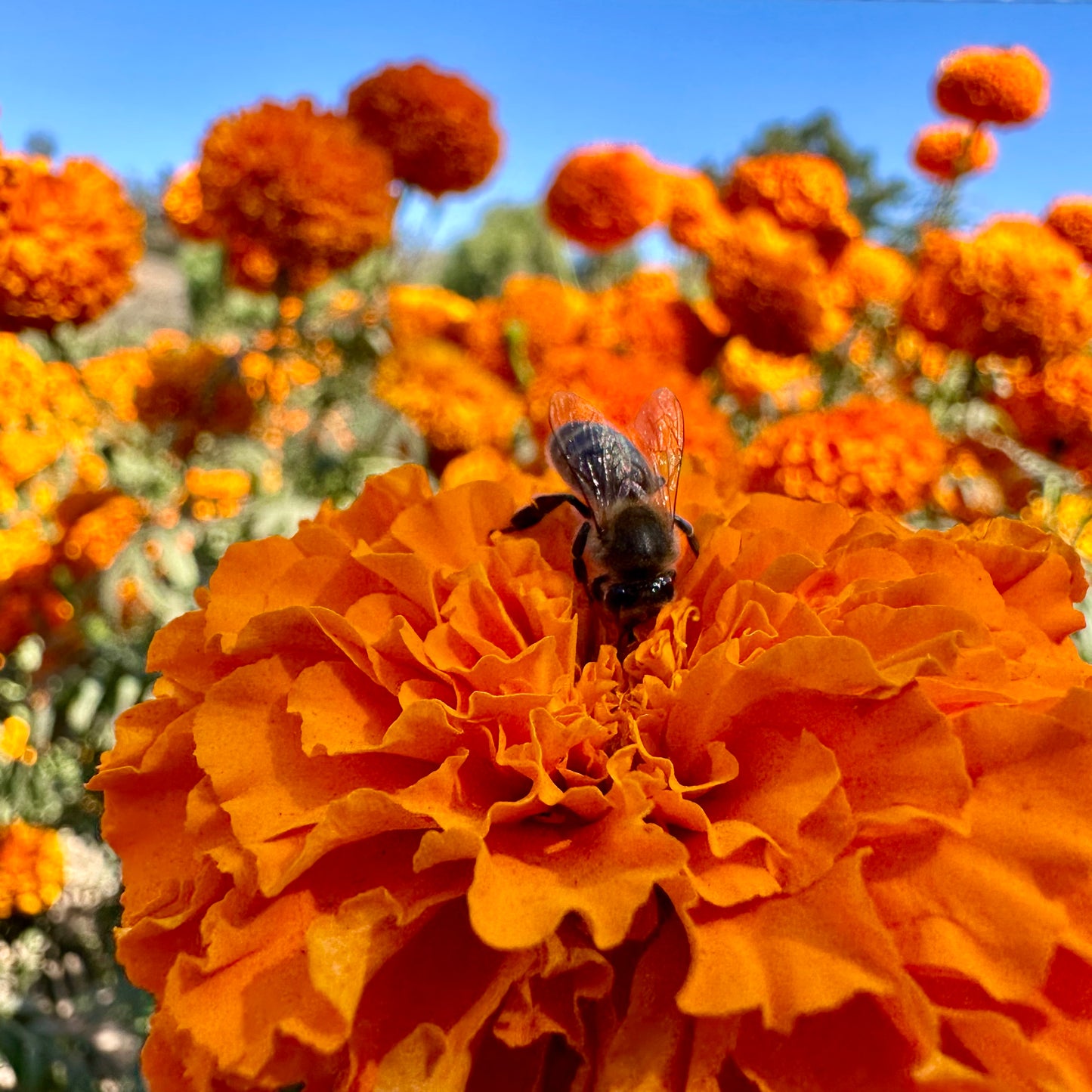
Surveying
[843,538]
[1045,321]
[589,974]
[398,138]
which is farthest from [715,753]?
[398,138]

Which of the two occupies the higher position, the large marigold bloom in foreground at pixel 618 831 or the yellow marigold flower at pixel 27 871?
the large marigold bloom in foreground at pixel 618 831

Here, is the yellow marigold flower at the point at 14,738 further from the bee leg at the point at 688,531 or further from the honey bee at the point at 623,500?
the bee leg at the point at 688,531

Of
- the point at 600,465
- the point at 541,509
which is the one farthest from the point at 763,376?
the point at 541,509

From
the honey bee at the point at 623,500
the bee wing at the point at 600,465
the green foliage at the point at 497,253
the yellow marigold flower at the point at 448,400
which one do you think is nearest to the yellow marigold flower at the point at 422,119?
the yellow marigold flower at the point at 448,400

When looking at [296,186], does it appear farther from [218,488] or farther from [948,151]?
[948,151]

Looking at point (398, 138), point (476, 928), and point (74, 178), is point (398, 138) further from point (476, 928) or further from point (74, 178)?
point (476, 928)

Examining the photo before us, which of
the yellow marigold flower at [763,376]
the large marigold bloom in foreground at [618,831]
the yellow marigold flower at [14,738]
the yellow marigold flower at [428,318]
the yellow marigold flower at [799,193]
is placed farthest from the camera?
the yellow marigold flower at [763,376]

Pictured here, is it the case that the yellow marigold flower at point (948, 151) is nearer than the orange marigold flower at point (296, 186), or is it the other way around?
the orange marigold flower at point (296, 186)

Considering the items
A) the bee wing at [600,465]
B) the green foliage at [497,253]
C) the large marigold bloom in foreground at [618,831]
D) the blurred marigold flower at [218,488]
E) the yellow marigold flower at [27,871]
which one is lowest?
the yellow marigold flower at [27,871]
